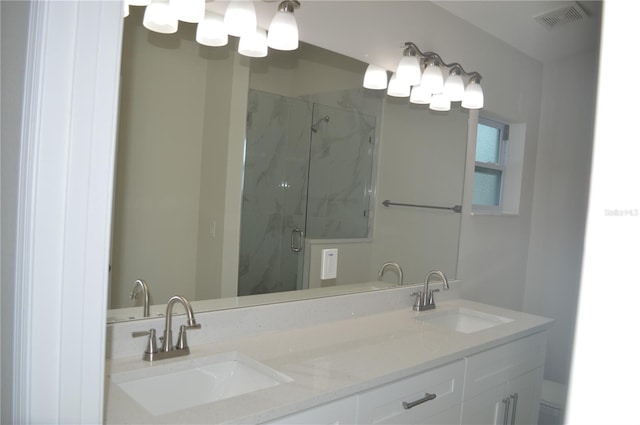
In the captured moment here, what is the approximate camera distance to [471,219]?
102 inches

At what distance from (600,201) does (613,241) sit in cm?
Answer: 2

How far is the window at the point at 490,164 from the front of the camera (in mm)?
2760

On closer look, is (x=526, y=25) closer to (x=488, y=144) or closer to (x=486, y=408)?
(x=488, y=144)

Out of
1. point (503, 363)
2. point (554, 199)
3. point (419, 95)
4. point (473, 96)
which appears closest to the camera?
point (503, 363)

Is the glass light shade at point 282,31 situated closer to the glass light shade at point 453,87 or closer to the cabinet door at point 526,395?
the glass light shade at point 453,87

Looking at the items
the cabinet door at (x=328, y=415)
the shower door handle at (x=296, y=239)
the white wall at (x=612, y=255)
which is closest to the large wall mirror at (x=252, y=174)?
the shower door handle at (x=296, y=239)

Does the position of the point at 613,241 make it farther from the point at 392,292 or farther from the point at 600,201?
the point at 392,292

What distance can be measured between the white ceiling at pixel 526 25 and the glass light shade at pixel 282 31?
103 cm

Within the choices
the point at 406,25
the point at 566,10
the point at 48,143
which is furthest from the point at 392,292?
the point at 48,143

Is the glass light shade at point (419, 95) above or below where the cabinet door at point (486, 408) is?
above

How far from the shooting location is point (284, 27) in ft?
5.16

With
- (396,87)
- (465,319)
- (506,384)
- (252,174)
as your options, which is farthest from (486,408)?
(396,87)

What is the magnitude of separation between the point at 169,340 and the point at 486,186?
7.37ft

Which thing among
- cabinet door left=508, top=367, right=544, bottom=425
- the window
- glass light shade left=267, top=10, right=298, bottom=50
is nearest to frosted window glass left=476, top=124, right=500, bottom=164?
the window
